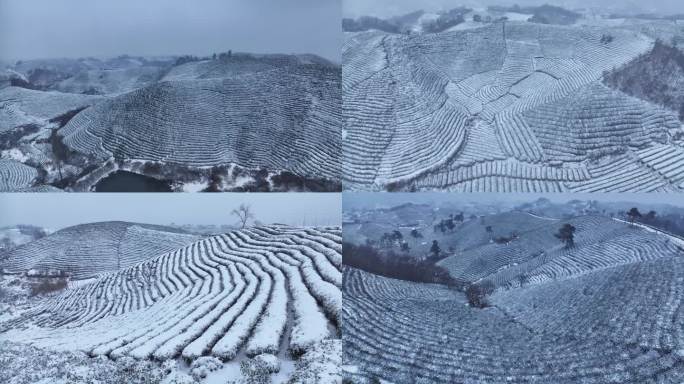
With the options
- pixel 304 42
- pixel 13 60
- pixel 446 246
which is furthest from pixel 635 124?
pixel 13 60

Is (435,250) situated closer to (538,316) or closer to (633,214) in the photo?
(538,316)

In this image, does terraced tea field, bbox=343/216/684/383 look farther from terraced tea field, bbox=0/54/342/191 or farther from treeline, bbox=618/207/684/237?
terraced tea field, bbox=0/54/342/191

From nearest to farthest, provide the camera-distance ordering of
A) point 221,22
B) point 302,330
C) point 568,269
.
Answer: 1. point 302,330
2. point 568,269
3. point 221,22

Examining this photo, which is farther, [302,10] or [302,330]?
[302,10]

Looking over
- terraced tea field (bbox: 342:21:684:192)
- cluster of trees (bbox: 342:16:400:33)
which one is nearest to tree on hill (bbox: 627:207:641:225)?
terraced tea field (bbox: 342:21:684:192)

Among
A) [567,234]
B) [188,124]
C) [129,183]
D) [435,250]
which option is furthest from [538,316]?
[129,183]

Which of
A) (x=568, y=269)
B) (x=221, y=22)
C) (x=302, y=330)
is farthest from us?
(x=221, y=22)

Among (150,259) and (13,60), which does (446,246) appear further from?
(13,60)
